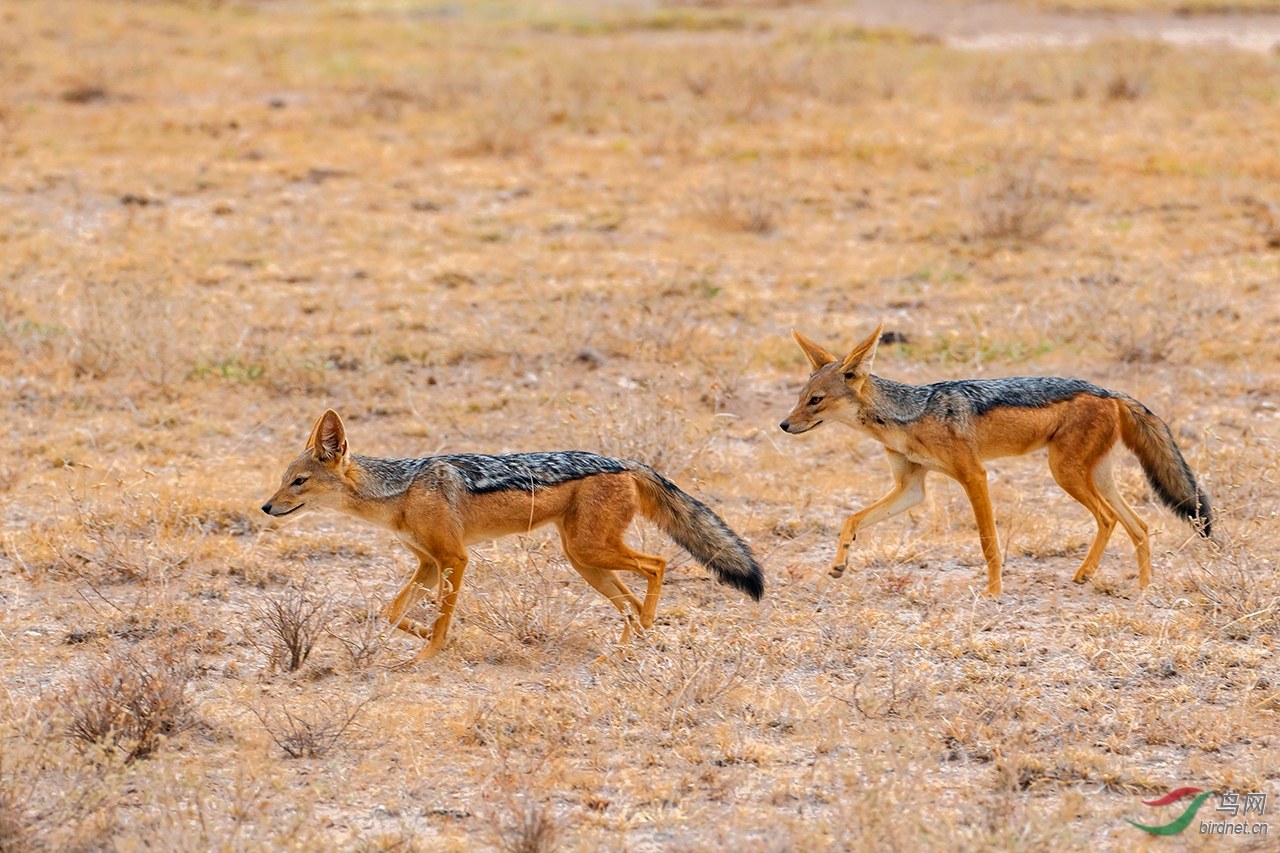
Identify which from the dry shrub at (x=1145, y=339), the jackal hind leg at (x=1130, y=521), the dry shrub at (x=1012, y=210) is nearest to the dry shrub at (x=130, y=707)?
the jackal hind leg at (x=1130, y=521)

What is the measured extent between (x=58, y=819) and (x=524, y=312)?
727 centimetres

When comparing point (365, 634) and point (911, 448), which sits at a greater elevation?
point (911, 448)

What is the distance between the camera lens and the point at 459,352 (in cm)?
1098

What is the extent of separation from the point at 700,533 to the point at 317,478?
185 cm

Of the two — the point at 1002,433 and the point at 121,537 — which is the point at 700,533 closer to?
the point at 1002,433

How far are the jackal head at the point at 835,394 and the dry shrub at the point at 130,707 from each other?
3.38m

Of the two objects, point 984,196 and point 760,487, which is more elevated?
point 984,196

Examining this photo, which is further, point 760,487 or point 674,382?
point 674,382

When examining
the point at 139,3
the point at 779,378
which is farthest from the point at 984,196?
the point at 139,3

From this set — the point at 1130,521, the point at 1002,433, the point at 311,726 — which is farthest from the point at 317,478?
the point at 1130,521

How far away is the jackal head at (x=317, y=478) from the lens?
261 inches

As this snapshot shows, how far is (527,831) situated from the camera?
189 inches

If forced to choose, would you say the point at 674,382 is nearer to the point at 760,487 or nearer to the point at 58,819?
the point at 760,487

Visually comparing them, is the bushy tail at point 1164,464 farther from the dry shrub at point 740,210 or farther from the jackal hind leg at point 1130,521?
the dry shrub at point 740,210
